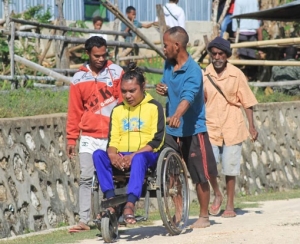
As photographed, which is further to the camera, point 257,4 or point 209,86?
point 257,4

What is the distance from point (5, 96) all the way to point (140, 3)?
9.69m

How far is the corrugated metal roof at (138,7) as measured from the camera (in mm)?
19125

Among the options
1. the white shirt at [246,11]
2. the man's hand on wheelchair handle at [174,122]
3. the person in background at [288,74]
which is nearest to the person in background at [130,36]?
the white shirt at [246,11]

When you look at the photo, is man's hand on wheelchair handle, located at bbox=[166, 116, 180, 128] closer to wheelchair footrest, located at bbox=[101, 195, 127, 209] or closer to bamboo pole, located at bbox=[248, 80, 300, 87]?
wheelchair footrest, located at bbox=[101, 195, 127, 209]

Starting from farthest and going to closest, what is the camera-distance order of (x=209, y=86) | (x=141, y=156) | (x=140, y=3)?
1. (x=140, y=3)
2. (x=209, y=86)
3. (x=141, y=156)

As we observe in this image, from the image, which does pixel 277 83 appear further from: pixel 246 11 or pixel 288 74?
pixel 246 11

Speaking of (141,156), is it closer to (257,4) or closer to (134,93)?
(134,93)

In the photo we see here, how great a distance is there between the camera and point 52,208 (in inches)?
420

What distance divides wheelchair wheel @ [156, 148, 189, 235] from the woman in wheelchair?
0.40 ft

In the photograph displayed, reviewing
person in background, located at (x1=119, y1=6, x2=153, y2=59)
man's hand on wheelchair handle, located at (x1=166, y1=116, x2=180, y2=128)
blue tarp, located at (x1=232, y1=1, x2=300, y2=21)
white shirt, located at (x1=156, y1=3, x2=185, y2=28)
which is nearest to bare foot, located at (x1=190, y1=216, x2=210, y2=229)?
man's hand on wheelchair handle, located at (x1=166, y1=116, x2=180, y2=128)

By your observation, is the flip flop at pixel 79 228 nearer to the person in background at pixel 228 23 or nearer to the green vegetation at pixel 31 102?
the green vegetation at pixel 31 102

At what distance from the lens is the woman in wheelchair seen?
8.30m

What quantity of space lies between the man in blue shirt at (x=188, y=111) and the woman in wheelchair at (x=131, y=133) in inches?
10.1

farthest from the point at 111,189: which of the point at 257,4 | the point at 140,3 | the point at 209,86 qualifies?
Result: the point at 140,3
